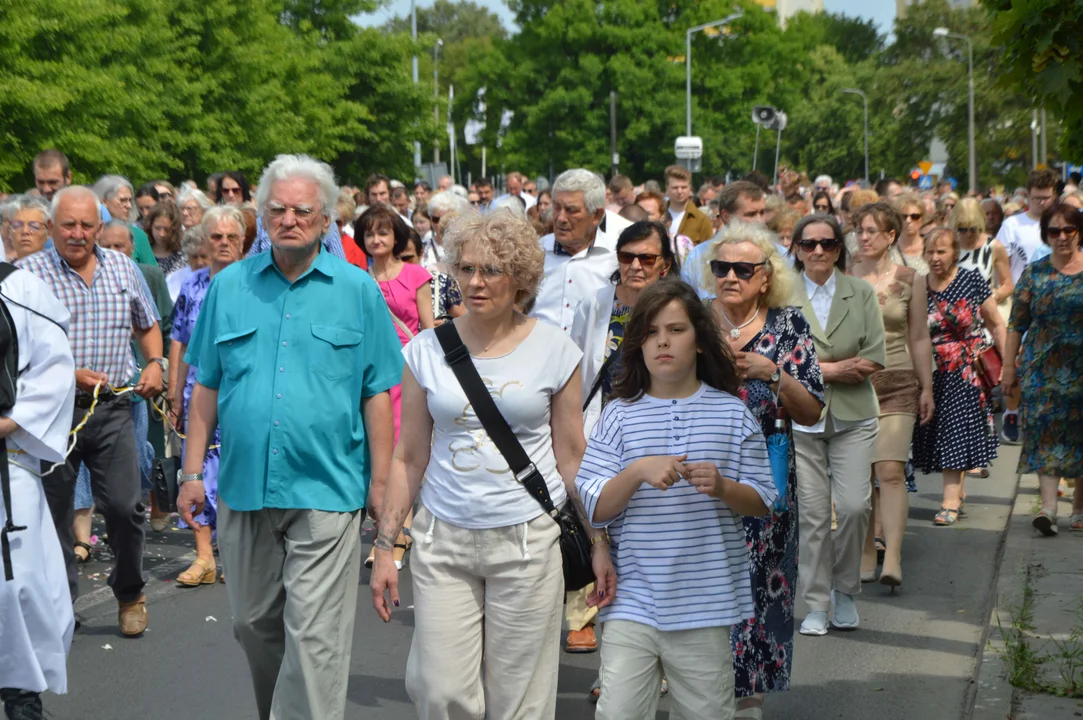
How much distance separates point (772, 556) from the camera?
232 inches

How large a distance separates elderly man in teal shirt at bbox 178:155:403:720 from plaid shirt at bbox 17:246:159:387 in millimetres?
2669

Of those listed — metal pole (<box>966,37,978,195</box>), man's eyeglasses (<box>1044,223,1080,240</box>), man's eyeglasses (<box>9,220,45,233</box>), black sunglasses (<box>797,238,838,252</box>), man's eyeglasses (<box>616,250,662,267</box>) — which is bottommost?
man's eyeglasses (<box>616,250,662,267</box>)

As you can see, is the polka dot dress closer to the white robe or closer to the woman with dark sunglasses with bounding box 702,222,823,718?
the woman with dark sunglasses with bounding box 702,222,823,718

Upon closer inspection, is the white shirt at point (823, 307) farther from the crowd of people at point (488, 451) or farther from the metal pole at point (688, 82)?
the metal pole at point (688, 82)

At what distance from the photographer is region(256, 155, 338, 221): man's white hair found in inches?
208

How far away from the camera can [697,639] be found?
15.1ft

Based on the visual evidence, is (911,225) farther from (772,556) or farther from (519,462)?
(519,462)

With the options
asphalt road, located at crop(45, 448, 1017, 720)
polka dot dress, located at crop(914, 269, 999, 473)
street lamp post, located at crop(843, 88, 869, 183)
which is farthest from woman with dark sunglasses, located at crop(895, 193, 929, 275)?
street lamp post, located at crop(843, 88, 869, 183)

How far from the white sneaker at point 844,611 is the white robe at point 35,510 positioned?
12.0 feet

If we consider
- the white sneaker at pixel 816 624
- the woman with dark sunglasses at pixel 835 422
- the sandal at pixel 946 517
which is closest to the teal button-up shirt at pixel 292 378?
the woman with dark sunglasses at pixel 835 422

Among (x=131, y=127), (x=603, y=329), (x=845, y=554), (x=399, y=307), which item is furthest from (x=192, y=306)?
(x=131, y=127)

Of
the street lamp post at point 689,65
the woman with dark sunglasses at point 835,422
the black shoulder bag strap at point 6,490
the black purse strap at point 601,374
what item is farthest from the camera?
the street lamp post at point 689,65

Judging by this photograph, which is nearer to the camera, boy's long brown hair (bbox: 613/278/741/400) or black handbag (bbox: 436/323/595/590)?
black handbag (bbox: 436/323/595/590)

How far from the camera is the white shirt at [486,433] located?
4.75 m
